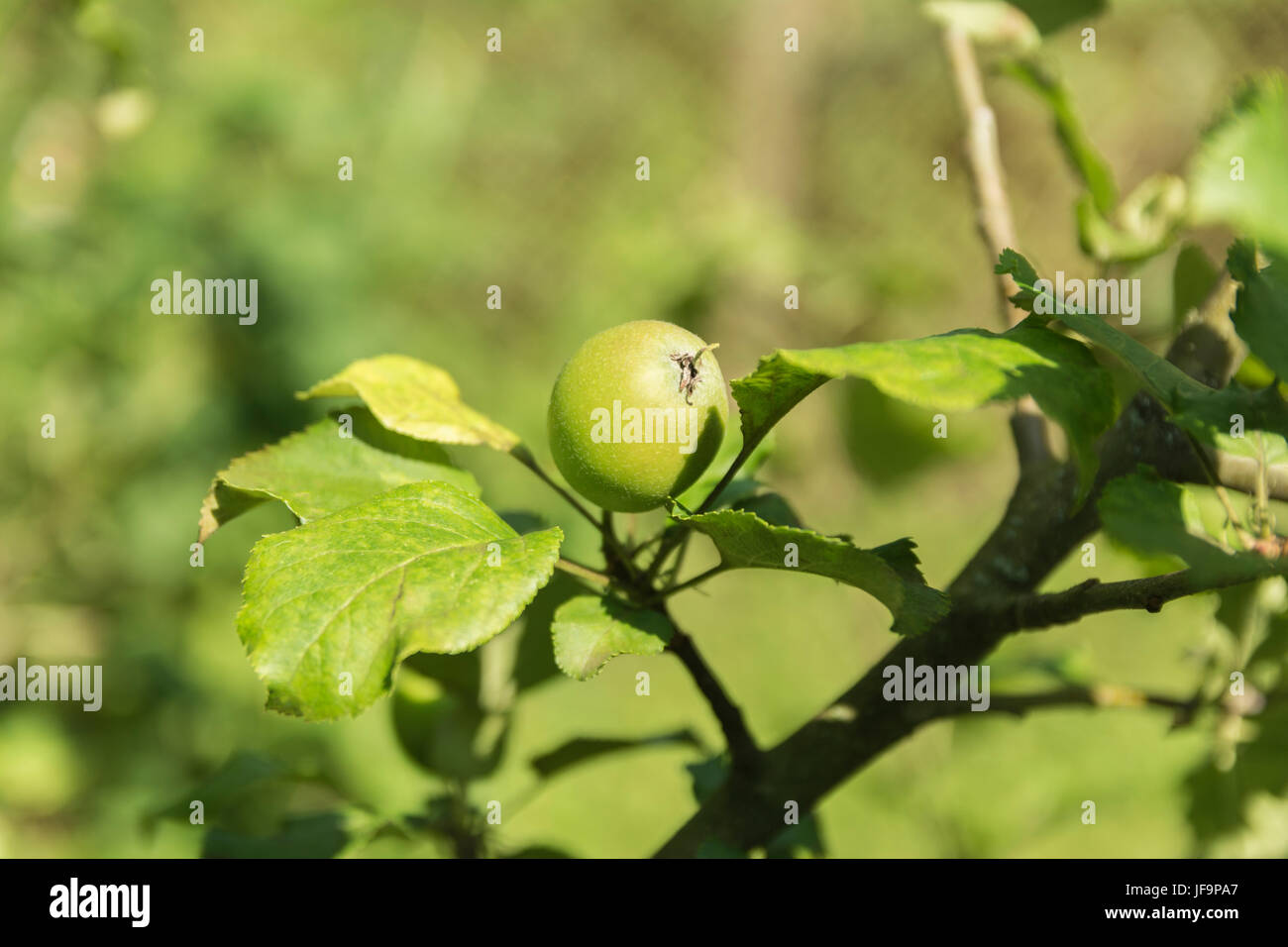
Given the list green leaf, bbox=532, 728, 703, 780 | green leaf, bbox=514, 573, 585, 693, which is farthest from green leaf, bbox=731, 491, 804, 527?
green leaf, bbox=532, 728, 703, 780

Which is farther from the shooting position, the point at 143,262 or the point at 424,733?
the point at 143,262

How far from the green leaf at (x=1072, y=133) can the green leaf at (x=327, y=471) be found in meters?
0.54

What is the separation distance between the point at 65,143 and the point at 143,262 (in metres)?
0.29

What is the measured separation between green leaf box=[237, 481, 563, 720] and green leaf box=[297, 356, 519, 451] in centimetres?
9

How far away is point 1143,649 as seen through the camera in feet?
8.26

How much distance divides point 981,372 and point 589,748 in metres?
0.45

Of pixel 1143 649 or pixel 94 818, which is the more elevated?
pixel 1143 649

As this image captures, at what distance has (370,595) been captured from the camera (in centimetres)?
47

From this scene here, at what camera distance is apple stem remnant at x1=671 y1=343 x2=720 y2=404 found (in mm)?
548

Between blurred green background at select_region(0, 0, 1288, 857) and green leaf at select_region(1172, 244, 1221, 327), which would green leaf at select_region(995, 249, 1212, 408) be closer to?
blurred green background at select_region(0, 0, 1288, 857)
